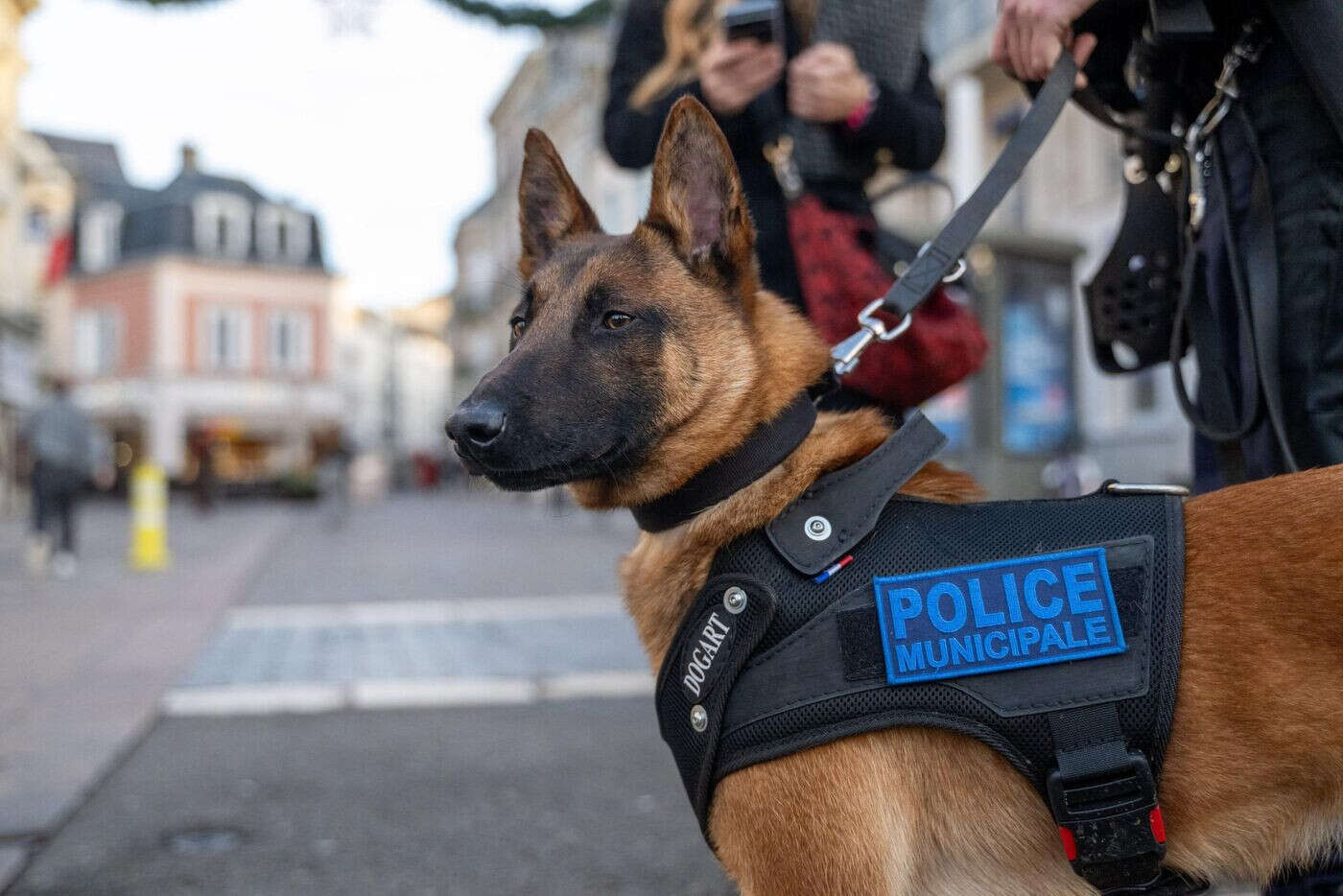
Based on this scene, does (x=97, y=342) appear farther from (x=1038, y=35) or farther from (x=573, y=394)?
(x=1038, y=35)

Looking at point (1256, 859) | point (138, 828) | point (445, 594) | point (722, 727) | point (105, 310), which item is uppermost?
point (722, 727)

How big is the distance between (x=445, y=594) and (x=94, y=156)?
45625mm

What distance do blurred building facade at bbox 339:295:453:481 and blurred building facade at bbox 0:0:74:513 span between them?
2399 cm

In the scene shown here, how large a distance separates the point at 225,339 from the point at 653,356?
41710mm

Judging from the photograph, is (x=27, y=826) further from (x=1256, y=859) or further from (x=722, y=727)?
(x=1256, y=859)

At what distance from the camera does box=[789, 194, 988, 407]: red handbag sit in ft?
7.20

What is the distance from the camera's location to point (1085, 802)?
143 cm

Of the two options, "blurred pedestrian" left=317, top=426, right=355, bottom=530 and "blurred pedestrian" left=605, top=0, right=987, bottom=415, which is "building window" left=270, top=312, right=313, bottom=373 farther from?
"blurred pedestrian" left=605, top=0, right=987, bottom=415

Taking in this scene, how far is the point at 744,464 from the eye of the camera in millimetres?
1703

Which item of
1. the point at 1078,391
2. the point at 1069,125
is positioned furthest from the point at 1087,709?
the point at 1069,125

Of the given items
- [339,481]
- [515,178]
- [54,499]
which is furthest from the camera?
[515,178]

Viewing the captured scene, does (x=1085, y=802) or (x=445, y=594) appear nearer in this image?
(x=1085, y=802)

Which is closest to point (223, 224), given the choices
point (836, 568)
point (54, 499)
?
point (54, 499)

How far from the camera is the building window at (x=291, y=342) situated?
133ft
